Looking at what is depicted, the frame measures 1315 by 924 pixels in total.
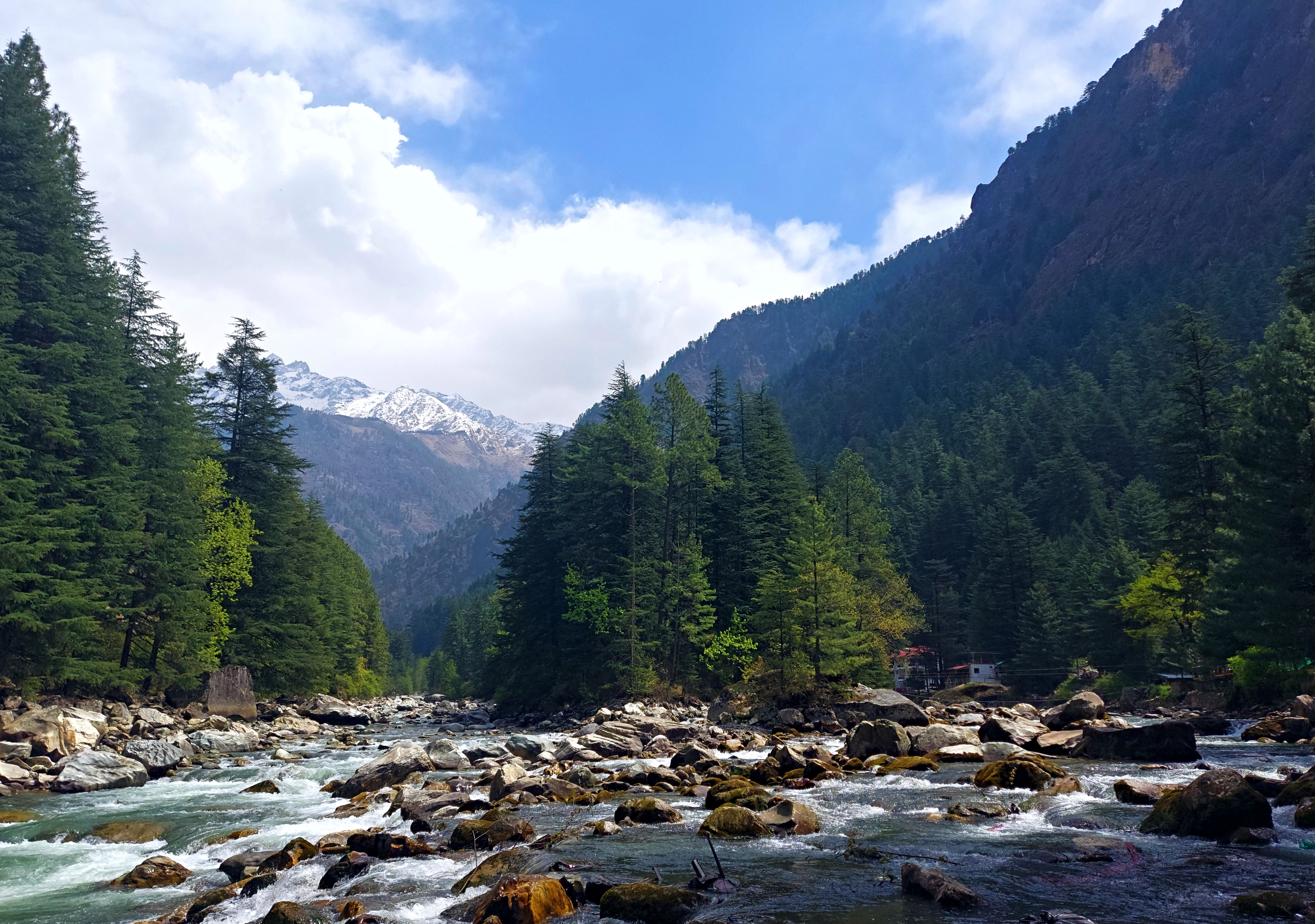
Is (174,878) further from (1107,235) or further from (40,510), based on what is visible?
(1107,235)

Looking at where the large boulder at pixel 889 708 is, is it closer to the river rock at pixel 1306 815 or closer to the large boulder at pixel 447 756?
the large boulder at pixel 447 756

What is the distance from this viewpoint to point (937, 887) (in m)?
9.58

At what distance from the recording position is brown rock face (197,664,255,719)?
135 ft

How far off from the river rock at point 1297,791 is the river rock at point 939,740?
1051 cm

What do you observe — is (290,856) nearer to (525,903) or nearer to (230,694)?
(525,903)

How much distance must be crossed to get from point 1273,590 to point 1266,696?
21.5 feet

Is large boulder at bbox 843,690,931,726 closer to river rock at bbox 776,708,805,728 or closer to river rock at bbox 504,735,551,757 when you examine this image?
river rock at bbox 776,708,805,728

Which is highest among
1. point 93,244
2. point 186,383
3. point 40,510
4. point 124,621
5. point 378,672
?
point 93,244

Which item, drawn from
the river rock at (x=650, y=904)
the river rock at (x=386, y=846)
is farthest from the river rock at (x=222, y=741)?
the river rock at (x=650, y=904)

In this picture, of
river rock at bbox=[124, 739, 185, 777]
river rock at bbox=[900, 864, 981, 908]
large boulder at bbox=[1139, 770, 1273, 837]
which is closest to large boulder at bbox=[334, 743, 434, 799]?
river rock at bbox=[124, 739, 185, 777]

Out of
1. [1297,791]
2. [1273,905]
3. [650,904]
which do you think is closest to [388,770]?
[650,904]

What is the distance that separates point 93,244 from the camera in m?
37.0

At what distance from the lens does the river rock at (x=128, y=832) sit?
1577cm

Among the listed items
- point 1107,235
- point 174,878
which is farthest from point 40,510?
point 1107,235
